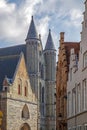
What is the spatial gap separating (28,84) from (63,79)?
35226 millimetres

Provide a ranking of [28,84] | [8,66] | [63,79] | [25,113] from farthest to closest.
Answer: [8,66]
[28,84]
[25,113]
[63,79]

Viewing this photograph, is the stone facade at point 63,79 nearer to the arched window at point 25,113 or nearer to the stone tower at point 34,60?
the arched window at point 25,113

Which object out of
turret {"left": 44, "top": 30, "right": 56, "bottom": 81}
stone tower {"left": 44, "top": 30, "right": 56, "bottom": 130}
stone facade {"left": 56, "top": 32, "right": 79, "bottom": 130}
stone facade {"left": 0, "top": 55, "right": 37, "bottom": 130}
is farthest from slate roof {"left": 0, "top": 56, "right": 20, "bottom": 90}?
stone facade {"left": 56, "top": 32, "right": 79, "bottom": 130}

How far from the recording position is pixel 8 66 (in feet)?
258

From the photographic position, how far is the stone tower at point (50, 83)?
100375 millimetres

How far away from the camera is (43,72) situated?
102375mm

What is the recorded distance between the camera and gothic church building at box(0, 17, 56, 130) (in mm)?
69250

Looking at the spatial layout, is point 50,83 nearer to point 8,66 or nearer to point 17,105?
point 8,66

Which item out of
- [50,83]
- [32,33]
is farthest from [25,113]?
[50,83]

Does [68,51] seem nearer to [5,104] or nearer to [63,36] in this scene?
[63,36]

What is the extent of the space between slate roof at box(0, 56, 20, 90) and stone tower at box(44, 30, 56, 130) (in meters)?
21.6

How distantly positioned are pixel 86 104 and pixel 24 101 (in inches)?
1904

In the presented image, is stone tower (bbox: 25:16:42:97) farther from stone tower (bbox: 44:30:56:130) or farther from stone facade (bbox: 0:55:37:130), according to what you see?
stone facade (bbox: 0:55:37:130)

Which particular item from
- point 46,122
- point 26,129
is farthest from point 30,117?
point 46,122
